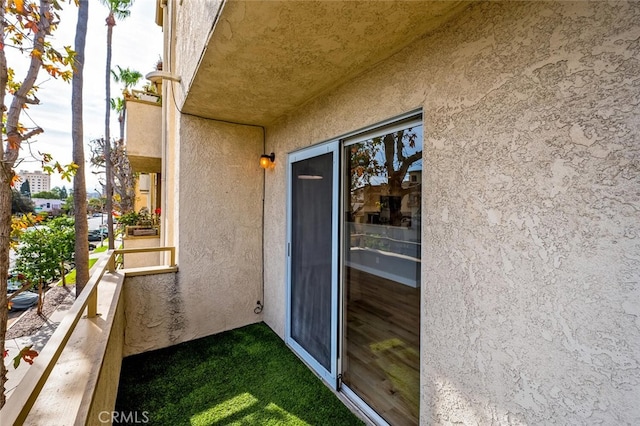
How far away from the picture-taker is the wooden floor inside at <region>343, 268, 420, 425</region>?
9.73 ft

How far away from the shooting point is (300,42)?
2.63 m

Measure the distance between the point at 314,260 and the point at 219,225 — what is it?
2.23m

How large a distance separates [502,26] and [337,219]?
2.49 metres

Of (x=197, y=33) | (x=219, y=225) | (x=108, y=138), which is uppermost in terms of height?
(x=108, y=138)

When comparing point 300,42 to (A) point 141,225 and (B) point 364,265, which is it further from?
(A) point 141,225

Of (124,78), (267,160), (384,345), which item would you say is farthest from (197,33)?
(124,78)

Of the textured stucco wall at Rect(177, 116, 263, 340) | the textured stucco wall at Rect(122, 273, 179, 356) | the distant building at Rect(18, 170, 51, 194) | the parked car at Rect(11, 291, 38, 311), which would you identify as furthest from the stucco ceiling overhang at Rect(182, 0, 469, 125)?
the parked car at Rect(11, 291, 38, 311)

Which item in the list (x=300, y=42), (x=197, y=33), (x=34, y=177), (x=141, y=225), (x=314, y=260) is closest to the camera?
(x=300, y=42)

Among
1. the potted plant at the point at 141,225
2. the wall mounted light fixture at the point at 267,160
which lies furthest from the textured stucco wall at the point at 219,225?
the potted plant at the point at 141,225

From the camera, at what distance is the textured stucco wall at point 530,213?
147cm

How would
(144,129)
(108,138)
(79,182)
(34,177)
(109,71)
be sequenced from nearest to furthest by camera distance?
1. (34,177)
2. (144,129)
3. (79,182)
4. (108,138)
5. (109,71)

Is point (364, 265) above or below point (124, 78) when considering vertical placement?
below

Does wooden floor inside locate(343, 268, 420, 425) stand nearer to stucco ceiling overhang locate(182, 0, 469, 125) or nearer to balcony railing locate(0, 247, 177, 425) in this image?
stucco ceiling overhang locate(182, 0, 469, 125)

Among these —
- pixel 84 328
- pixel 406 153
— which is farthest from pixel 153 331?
pixel 406 153
